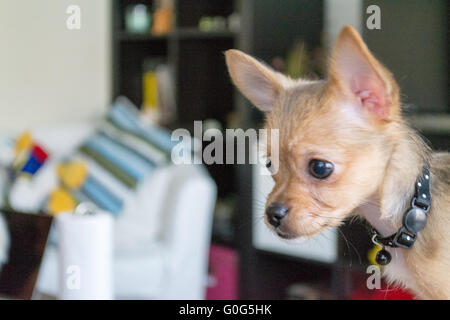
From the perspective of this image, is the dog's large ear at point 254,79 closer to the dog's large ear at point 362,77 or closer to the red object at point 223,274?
the dog's large ear at point 362,77

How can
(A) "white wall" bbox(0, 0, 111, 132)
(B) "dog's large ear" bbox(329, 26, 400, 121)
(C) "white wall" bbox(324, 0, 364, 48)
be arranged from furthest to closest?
(A) "white wall" bbox(0, 0, 111, 132) < (C) "white wall" bbox(324, 0, 364, 48) < (B) "dog's large ear" bbox(329, 26, 400, 121)

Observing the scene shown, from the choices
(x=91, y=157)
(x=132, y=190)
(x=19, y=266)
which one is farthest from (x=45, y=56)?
(x=19, y=266)

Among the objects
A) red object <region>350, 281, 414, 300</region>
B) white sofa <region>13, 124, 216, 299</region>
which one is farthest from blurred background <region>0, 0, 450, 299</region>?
red object <region>350, 281, 414, 300</region>

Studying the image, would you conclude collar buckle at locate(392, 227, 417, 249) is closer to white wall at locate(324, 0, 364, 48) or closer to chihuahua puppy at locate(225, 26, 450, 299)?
chihuahua puppy at locate(225, 26, 450, 299)

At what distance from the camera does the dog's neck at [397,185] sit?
1.13ft

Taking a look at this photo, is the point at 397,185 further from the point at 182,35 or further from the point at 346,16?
the point at 182,35

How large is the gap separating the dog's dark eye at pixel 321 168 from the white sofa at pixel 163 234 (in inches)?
69.4

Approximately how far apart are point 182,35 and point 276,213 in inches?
89.8

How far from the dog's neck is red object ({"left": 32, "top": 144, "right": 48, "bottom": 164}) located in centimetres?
180

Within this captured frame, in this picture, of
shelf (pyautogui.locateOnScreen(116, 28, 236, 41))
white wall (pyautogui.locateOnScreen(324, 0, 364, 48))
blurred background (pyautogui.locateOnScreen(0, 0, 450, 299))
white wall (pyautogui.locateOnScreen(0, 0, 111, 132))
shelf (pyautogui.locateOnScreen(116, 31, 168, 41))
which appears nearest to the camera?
white wall (pyautogui.locateOnScreen(324, 0, 364, 48))

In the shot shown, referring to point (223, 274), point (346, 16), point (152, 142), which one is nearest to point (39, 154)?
point (152, 142)

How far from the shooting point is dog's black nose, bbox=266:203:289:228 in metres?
0.34

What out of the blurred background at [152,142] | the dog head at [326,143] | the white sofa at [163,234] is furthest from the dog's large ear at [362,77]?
the white sofa at [163,234]

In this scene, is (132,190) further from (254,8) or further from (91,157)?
(254,8)
